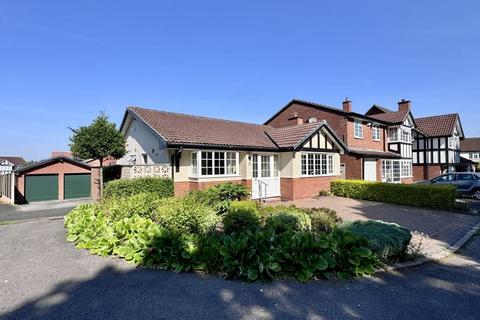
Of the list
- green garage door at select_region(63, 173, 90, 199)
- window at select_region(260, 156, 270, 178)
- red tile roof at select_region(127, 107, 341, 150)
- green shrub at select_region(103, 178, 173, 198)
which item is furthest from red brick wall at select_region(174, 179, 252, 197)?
green garage door at select_region(63, 173, 90, 199)

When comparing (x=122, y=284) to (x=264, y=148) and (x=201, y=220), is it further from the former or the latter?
(x=264, y=148)

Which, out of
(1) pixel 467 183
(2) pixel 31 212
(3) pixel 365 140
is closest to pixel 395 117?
(3) pixel 365 140

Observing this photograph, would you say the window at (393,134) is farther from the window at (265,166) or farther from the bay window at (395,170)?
the window at (265,166)

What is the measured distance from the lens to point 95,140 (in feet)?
48.7

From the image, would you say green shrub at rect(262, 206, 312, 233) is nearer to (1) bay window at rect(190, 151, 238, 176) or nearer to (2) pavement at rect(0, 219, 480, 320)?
(2) pavement at rect(0, 219, 480, 320)

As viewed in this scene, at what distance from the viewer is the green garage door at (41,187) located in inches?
856

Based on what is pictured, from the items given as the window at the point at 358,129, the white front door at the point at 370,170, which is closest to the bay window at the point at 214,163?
the white front door at the point at 370,170

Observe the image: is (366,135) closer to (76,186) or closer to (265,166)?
(265,166)

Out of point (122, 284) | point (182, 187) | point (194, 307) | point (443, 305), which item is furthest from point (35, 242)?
point (443, 305)

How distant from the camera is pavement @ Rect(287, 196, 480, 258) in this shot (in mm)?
7746

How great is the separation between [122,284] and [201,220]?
236 centimetres

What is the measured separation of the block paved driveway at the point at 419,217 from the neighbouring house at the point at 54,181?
56.0 ft

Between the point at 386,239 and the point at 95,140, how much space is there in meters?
14.1

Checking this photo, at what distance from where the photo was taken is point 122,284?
484cm
